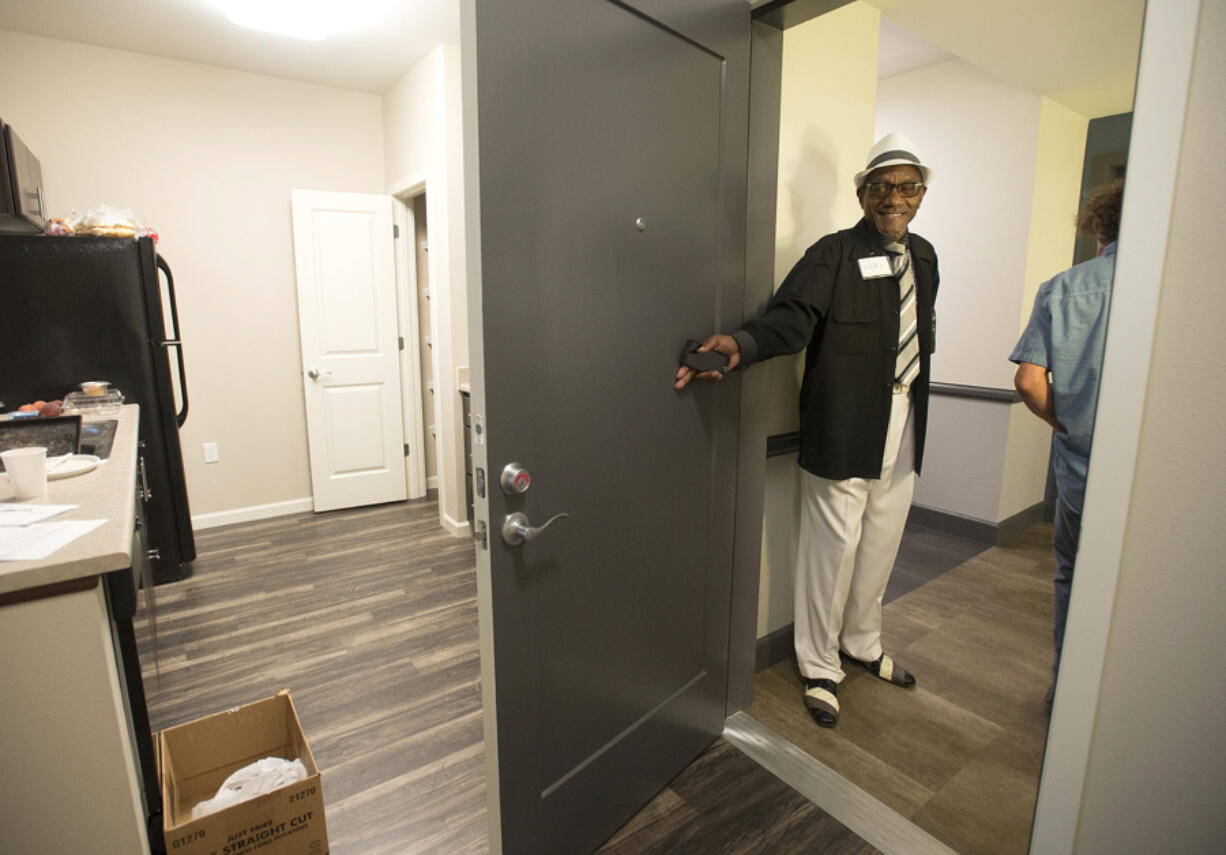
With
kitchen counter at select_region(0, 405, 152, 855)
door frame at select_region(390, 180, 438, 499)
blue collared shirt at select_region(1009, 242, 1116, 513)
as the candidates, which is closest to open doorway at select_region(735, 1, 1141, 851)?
blue collared shirt at select_region(1009, 242, 1116, 513)

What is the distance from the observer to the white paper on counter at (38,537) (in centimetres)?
103

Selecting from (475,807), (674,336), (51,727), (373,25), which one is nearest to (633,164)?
(674,336)

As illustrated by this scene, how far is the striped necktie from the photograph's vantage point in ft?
6.09

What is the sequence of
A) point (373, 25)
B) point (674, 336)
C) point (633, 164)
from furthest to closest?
point (373, 25)
point (674, 336)
point (633, 164)

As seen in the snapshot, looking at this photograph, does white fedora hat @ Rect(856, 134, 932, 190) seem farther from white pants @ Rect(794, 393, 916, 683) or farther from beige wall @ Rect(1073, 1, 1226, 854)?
A: beige wall @ Rect(1073, 1, 1226, 854)

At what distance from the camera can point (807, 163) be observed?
2.00 metres

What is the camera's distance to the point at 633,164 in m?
1.30

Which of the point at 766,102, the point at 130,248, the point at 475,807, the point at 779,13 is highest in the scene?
the point at 779,13

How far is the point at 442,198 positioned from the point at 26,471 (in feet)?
7.86

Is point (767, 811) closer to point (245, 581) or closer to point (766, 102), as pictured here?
point (766, 102)

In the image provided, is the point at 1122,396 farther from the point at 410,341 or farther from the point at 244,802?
the point at 410,341

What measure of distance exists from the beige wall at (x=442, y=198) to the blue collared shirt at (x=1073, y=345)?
8.68ft

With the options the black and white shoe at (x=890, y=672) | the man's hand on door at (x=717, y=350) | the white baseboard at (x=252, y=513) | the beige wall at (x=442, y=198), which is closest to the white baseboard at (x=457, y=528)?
the beige wall at (x=442, y=198)

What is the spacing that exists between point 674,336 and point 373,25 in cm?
256
